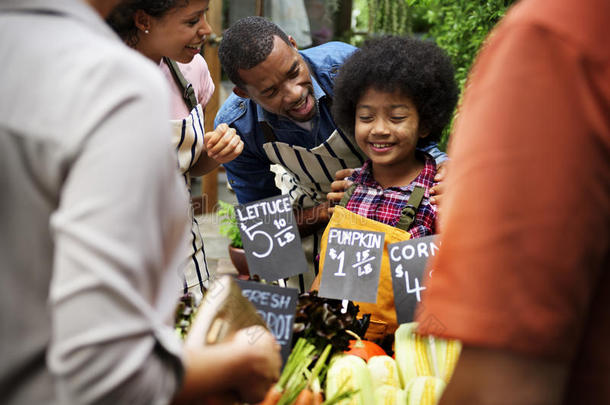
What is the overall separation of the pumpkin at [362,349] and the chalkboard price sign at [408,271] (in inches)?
4.7

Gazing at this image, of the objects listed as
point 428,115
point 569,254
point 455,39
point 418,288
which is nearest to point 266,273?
point 418,288

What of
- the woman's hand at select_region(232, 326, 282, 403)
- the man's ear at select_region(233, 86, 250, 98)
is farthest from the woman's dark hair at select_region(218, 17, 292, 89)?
the woman's hand at select_region(232, 326, 282, 403)

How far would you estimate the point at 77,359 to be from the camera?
634 mm

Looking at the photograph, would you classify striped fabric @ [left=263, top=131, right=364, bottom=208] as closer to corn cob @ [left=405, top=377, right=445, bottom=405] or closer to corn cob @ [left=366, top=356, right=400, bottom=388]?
corn cob @ [left=366, top=356, right=400, bottom=388]

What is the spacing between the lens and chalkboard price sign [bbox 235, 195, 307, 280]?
6.43ft

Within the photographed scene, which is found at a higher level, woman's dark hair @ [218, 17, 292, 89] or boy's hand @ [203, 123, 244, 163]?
woman's dark hair @ [218, 17, 292, 89]

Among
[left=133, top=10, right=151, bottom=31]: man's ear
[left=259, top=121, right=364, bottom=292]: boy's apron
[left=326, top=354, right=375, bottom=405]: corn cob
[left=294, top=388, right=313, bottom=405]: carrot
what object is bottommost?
[left=259, top=121, right=364, bottom=292]: boy's apron

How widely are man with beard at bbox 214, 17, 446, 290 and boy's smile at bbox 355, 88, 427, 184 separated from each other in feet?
0.57

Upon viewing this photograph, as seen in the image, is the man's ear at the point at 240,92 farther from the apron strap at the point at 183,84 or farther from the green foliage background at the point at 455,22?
the green foliage background at the point at 455,22

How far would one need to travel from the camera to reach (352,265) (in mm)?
1840

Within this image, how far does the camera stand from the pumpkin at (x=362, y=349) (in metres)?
1.60

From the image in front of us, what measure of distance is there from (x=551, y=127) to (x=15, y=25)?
630 millimetres

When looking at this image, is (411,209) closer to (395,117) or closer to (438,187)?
(438,187)

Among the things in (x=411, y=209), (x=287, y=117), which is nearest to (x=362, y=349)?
(x=411, y=209)
